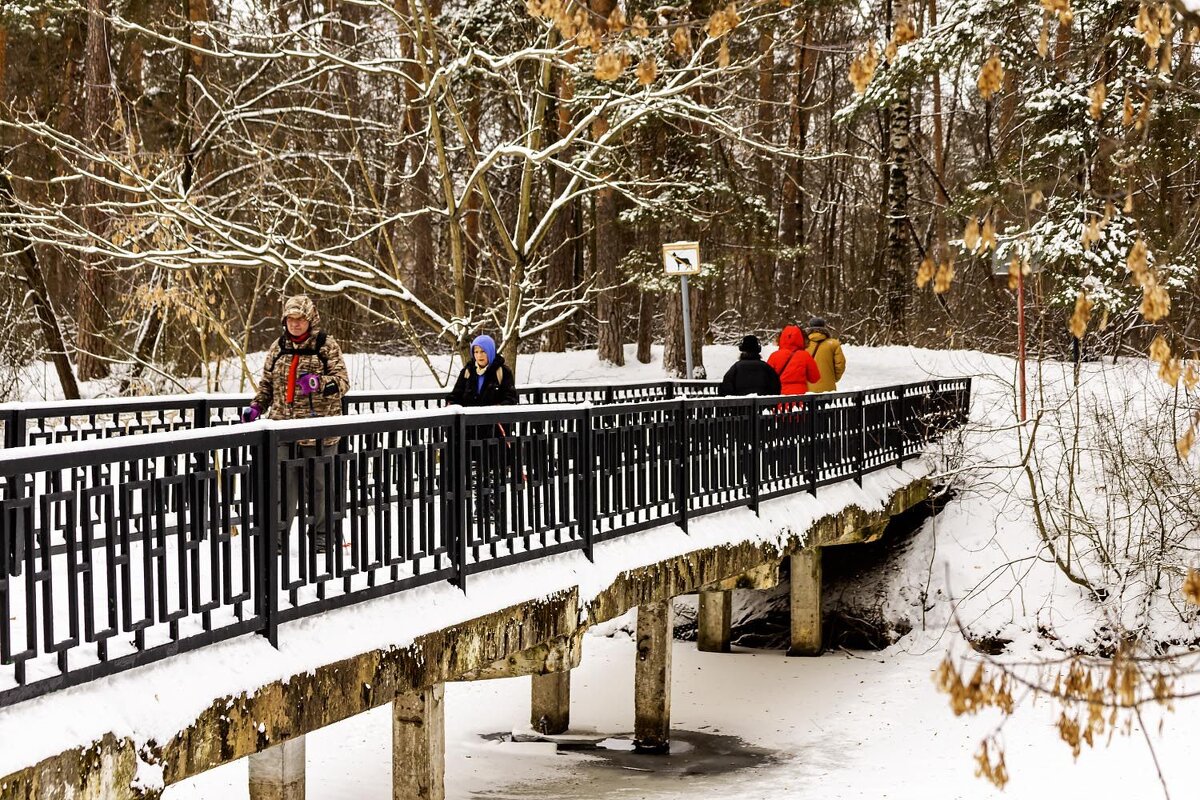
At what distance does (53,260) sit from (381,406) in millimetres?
19821

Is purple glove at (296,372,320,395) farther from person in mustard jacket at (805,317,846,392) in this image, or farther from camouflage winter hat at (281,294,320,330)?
person in mustard jacket at (805,317,846,392)

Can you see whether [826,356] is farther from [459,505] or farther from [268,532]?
[268,532]

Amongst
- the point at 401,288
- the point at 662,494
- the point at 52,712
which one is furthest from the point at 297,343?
the point at 401,288

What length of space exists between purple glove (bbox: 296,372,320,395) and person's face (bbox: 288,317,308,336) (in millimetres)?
267

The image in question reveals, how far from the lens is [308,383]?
840 cm

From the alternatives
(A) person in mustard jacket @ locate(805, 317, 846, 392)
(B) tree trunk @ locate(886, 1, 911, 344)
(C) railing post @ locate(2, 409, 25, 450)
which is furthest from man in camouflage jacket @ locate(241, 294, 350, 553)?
(B) tree trunk @ locate(886, 1, 911, 344)

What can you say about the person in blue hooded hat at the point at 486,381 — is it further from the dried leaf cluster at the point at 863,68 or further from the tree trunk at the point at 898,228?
the tree trunk at the point at 898,228

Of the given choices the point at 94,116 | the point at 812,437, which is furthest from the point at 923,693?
the point at 94,116

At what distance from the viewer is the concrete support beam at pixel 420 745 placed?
8469mm

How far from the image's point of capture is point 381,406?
15000mm

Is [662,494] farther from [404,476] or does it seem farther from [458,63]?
[458,63]

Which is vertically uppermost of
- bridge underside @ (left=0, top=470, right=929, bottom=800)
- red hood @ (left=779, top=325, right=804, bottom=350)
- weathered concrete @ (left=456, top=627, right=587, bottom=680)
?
red hood @ (left=779, top=325, right=804, bottom=350)

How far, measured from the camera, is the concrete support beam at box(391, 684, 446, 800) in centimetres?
847

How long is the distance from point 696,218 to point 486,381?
8.94m
